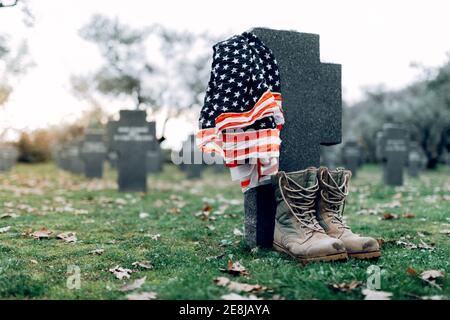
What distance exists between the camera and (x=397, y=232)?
18.1 feet

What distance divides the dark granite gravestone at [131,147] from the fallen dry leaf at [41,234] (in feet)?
20.5

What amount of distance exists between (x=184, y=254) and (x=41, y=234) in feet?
6.45

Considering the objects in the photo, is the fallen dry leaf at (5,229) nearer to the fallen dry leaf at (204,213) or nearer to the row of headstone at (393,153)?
the fallen dry leaf at (204,213)

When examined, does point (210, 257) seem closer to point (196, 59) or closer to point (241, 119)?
point (241, 119)

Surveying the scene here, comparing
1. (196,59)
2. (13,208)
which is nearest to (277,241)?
(13,208)

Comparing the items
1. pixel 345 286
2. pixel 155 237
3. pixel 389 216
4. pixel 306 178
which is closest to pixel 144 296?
pixel 345 286

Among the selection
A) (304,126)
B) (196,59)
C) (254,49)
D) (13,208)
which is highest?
(196,59)

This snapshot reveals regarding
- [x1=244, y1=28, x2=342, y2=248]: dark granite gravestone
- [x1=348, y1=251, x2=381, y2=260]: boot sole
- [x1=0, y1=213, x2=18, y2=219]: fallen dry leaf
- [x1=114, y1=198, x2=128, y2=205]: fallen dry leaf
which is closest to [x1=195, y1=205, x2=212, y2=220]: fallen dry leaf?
[x1=114, y1=198, x2=128, y2=205]: fallen dry leaf

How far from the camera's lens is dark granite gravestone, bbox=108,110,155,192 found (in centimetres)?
1186

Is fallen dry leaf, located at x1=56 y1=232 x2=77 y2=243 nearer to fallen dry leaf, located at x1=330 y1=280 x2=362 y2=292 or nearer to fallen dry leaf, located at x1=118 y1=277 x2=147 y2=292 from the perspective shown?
fallen dry leaf, located at x1=118 y1=277 x2=147 y2=292

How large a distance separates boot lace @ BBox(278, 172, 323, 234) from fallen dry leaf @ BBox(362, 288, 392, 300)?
1.05m

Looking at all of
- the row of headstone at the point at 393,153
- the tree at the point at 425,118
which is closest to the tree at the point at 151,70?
the tree at the point at 425,118
